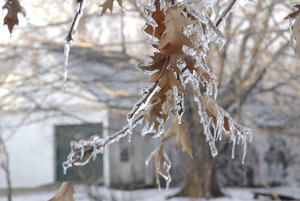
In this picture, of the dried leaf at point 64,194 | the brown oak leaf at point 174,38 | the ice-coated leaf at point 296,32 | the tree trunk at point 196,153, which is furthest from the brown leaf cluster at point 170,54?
the tree trunk at point 196,153

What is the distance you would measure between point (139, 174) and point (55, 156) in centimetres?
327

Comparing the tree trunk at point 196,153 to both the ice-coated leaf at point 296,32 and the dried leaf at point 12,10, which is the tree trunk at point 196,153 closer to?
the ice-coated leaf at point 296,32

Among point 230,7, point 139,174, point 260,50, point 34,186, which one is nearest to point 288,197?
point 139,174

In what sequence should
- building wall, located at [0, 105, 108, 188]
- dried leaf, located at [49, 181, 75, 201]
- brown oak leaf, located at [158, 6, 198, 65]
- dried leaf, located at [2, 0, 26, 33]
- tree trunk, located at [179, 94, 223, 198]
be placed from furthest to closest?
building wall, located at [0, 105, 108, 188], tree trunk, located at [179, 94, 223, 198], dried leaf, located at [49, 181, 75, 201], dried leaf, located at [2, 0, 26, 33], brown oak leaf, located at [158, 6, 198, 65]

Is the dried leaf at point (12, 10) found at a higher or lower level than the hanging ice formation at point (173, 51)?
higher

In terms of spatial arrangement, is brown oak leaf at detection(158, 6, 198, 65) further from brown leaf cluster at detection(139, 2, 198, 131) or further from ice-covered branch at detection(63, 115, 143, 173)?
ice-covered branch at detection(63, 115, 143, 173)

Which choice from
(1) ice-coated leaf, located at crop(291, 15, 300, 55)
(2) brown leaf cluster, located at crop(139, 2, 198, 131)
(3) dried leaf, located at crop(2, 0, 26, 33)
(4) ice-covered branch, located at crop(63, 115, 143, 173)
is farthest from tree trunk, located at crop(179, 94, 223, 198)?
(2) brown leaf cluster, located at crop(139, 2, 198, 131)

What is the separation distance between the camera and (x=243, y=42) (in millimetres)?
8555

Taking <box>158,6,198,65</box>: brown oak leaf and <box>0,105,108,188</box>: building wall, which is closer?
<box>158,6,198,65</box>: brown oak leaf

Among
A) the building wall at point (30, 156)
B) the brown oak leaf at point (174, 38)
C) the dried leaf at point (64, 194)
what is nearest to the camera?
the brown oak leaf at point (174, 38)

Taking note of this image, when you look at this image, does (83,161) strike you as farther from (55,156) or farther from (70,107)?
(55,156)

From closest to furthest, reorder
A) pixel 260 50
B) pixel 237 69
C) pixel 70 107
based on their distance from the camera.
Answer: pixel 260 50
pixel 237 69
pixel 70 107

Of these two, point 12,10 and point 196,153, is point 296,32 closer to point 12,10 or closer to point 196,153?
point 12,10

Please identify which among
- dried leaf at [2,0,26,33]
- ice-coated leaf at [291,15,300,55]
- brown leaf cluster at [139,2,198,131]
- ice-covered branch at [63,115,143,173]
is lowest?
ice-covered branch at [63,115,143,173]
